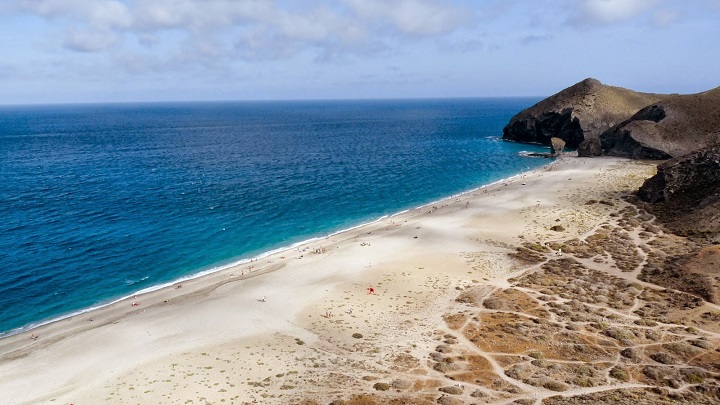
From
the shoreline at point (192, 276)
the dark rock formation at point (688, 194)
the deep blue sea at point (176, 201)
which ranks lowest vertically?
the shoreline at point (192, 276)

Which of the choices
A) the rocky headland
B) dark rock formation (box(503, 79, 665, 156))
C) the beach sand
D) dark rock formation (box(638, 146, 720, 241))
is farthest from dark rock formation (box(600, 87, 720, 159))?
the beach sand

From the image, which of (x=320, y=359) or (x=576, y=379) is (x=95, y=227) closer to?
(x=320, y=359)

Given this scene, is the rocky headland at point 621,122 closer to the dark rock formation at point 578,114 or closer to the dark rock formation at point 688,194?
the dark rock formation at point 578,114

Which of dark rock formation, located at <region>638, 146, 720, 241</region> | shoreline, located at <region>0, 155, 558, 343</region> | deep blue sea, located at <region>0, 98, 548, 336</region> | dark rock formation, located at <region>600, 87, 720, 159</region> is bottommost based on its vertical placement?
shoreline, located at <region>0, 155, 558, 343</region>

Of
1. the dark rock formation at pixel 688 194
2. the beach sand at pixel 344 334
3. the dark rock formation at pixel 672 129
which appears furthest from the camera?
the dark rock formation at pixel 672 129

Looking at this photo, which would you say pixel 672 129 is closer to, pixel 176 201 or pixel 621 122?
pixel 621 122

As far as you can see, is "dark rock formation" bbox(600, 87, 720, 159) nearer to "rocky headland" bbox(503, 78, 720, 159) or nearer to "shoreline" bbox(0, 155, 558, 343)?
"rocky headland" bbox(503, 78, 720, 159)

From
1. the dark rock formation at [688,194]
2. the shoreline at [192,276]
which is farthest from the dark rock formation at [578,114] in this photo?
the shoreline at [192,276]
